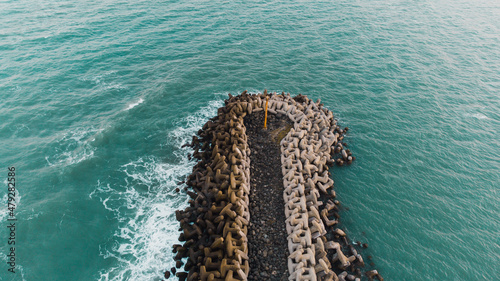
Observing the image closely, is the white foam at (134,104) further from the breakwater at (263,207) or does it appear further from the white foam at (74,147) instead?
the breakwater at (263,207)

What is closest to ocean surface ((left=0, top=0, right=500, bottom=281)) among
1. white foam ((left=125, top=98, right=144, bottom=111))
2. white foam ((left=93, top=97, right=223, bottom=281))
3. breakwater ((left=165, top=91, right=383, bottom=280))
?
white foam ((left=93, top=97, right=223, bottom=281))

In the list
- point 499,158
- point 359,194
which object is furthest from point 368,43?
point 359,194

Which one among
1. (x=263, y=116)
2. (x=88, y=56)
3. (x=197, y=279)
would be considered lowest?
(x=197, y=279)

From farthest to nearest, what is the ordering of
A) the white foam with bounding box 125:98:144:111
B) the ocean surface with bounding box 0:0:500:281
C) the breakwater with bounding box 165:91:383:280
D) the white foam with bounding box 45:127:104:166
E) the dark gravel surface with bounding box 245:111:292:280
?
1. the white foam with bounding box 125:98:144:111
2. the white foam with bounding box 45:127:104:166
3. the ocean surface with bounding box 0:0:500:281
4. the dark gravel surface with bounding box 245:111:292:280
5. the breakwater with bounding box 165:91:383:280

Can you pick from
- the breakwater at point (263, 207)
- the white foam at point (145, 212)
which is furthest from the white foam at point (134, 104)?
the breakwater at point (263, 207)

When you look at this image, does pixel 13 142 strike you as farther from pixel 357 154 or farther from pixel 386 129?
pixel 386 129

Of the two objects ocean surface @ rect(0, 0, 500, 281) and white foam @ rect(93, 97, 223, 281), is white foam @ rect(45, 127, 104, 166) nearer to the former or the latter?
ocean surface @ rect(0, 0, 500, 281)

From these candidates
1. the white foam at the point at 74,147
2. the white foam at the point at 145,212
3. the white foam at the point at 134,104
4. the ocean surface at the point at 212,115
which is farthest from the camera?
the white foam at the point at 134,104
